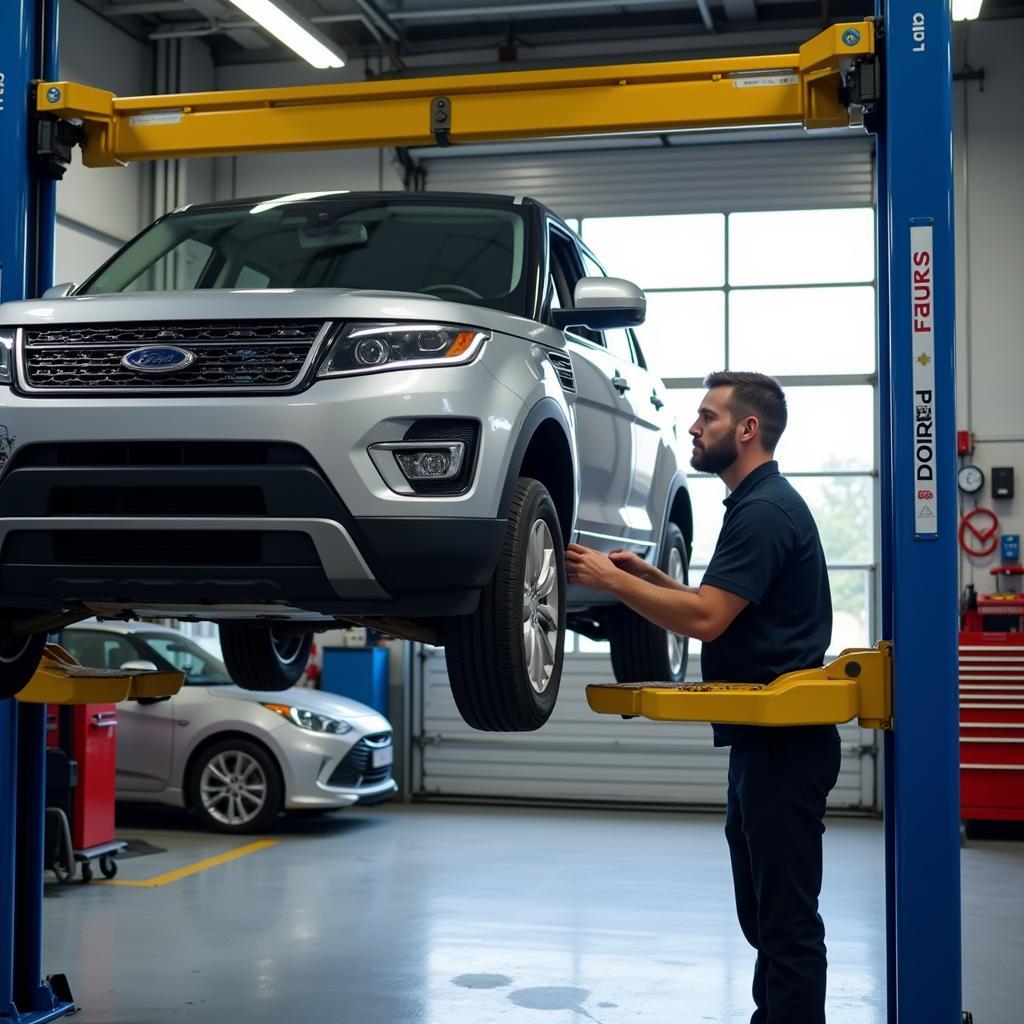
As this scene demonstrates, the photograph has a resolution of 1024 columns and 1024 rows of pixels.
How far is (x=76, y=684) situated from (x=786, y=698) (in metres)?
2.04

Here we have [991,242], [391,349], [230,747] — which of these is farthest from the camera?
[991,242]

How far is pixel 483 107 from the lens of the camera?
12.8ft

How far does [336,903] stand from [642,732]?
456 centimetres

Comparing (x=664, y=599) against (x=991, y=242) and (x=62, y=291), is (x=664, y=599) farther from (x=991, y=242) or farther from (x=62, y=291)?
(x=991, y=242)

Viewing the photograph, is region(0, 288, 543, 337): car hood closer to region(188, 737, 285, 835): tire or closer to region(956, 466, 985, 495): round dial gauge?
region(188, 737, 285, 835): tire

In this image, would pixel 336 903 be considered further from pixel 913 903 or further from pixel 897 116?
pixel 897 116

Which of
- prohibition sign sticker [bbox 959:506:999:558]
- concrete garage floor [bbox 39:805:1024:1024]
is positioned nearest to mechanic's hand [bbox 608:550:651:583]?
concrete garage floor [bbox 39:805:1024:1024]

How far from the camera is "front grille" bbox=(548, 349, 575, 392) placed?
3.64 m

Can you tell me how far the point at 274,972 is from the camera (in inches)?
249

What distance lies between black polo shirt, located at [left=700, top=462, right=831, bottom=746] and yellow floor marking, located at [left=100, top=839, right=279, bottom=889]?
546 cm

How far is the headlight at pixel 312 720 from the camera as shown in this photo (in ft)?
32.0

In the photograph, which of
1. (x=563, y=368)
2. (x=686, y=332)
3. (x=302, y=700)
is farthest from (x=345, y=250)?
(x=686, y=332)

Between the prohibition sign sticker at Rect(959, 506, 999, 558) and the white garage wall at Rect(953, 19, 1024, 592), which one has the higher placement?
the white garage wall at Rect(953, 19, 1024, 592)

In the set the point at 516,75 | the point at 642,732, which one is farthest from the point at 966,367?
the point at 516,75
